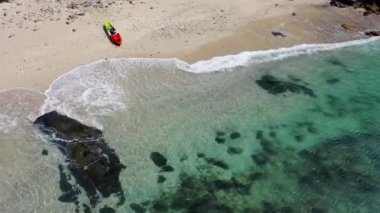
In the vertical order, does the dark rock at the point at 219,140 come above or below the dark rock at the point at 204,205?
above

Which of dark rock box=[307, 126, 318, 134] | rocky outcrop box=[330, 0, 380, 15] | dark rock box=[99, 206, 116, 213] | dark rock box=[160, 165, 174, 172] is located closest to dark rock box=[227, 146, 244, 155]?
dark rock box=[160, 165, 174, 172]

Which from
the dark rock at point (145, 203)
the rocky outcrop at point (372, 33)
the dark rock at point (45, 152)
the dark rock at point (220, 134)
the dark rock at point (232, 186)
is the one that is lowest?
the dark rock at point (145, 203)

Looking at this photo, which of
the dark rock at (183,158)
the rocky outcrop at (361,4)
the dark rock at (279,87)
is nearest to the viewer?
the dark rock at (183,158)

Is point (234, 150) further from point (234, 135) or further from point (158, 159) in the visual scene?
point (158, 159)

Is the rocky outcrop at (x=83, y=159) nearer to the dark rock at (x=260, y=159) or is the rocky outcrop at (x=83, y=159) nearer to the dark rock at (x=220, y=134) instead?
the dark rock at (x=220, y=134)

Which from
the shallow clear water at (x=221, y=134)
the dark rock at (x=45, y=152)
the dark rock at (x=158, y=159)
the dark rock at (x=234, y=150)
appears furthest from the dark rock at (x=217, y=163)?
the dark rock at (x=45, y=152)

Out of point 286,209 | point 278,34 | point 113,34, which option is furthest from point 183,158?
point 278,34

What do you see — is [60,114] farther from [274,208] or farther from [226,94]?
[274,208]
